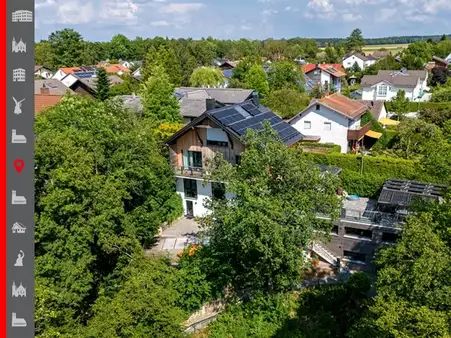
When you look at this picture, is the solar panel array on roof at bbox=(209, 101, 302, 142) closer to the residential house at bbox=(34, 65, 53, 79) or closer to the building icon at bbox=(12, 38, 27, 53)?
the building icon at bbox=(12, 38, 27, 53)

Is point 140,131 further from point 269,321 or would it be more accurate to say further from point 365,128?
point 365,128

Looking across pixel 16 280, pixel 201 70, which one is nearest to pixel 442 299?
pixel 16 280

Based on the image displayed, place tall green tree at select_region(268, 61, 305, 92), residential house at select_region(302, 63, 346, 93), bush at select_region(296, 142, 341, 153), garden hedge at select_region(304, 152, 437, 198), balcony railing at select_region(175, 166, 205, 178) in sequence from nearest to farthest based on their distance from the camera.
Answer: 1. balcony railing at select_region(175, 166, 205, 178)
2. garden hedge at select_region(304, 152, 437, 198)
3. bush at select_region(296, 142, 341, 153)
4. tall green tree at select_region(268, 61, 305, 92)
5. residential house at select_region(302, 63, 346, 93)

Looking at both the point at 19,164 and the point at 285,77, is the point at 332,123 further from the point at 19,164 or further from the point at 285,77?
the point at 19,164

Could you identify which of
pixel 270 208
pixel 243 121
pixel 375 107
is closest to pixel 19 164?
pixel 270 208

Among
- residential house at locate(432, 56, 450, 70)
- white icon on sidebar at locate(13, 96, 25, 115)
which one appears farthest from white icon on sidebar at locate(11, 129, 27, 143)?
residential house at locate(432, 56, 450, 70)
